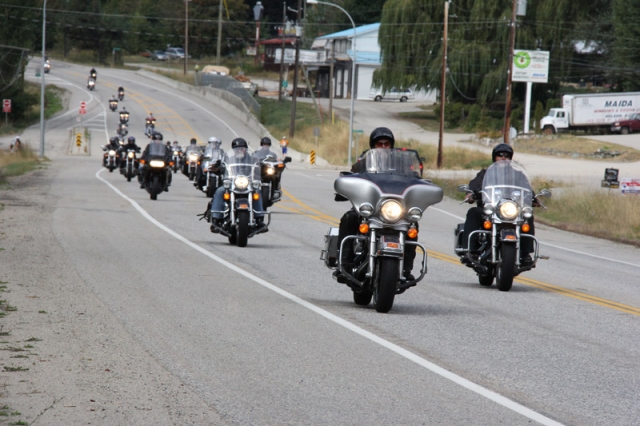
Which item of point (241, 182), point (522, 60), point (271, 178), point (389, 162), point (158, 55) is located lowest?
point (271, 178)

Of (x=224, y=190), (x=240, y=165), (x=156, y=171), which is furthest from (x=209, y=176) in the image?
(x=224, y=190)

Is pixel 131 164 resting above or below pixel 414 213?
below

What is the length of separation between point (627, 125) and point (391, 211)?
73.7 metres

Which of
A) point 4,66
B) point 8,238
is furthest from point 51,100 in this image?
point 8,238

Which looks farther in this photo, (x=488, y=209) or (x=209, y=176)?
(x=209, y=176)

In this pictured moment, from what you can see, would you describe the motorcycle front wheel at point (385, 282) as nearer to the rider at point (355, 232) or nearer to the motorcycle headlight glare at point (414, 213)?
the rider at point (355, 232)

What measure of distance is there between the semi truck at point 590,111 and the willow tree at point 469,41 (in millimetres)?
5533

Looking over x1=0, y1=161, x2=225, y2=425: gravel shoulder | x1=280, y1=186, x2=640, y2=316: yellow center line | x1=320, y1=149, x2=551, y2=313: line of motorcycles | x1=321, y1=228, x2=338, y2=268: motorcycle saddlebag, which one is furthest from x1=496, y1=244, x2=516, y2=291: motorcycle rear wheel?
x1=0, y1=161, x2=225, y2=425: gravel shoulder

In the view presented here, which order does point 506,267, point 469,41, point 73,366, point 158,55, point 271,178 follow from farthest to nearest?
point 158,55 → point 469,41 → point 271,178 → point 506,267 → point 73,366

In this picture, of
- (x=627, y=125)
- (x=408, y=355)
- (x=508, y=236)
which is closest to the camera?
(x=408, y=355)

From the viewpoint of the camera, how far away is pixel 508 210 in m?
13.6

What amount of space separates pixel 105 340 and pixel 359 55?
10899 centimetres

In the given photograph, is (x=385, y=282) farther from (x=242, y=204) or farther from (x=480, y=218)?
(x=242, y=204)

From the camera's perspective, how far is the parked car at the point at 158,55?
15375cm
